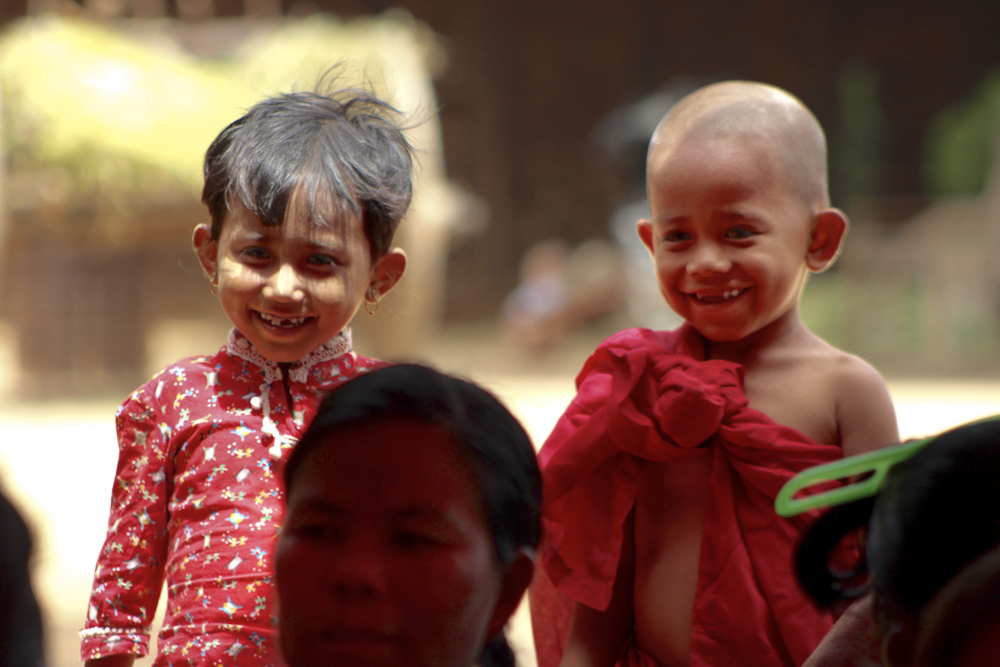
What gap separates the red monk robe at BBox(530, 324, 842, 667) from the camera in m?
1.21

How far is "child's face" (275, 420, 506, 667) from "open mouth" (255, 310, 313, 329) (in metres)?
0.49

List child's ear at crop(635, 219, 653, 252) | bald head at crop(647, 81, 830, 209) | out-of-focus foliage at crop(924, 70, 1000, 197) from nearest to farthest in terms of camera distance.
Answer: bald head at crop(647, 81, 830, 209)
child's ear at crop(635, 219, 653, 252)
out-of-focus foliage at crop(924, 70, 1000, 197)

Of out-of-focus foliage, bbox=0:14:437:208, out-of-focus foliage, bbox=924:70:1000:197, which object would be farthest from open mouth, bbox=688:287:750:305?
out-of-focus foliage, bbox=924:70:1000:197

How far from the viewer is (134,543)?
1257 mm

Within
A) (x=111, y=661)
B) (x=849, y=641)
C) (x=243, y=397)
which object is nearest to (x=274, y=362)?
(x=243, y=397)

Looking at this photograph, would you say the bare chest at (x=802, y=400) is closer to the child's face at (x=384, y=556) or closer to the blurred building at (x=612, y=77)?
the child's face at (x=384, y=556)

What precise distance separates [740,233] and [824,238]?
137 mm

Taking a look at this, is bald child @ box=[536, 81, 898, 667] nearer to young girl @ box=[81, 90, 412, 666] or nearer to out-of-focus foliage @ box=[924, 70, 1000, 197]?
young girl @ box=[81, 90, 412, 666]

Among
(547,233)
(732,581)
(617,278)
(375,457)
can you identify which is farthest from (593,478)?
(547,233)

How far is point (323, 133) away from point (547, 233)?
30.2ft

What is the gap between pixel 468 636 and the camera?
80cm

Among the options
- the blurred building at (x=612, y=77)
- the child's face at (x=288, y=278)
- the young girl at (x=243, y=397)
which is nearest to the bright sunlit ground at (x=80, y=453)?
the young girl at (x=243, y=397)

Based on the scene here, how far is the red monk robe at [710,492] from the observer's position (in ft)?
3.97

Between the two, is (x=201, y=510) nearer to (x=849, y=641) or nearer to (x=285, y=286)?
(x=285, y=286)
